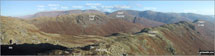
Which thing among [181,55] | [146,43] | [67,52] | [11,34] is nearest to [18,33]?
[11,34]

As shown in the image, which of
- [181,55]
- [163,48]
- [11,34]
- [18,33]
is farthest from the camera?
[181,55]

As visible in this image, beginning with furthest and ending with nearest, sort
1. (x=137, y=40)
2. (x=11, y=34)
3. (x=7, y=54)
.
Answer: (x=137, y=40)
(x=11, y=34)
(x=7, y=54)

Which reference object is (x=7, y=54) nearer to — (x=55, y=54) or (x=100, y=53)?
(x=55, y=54)

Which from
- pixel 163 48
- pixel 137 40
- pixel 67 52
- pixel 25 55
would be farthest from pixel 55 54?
pixel 163 48

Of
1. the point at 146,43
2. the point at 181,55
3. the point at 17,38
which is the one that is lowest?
the point at 181,55

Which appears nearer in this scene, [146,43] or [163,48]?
[146,43]

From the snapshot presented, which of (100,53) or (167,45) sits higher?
(100,53)

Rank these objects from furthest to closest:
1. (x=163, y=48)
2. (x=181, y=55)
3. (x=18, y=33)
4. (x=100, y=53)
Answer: (x=181, y=55) → (x=163, y=48) → (x=18, y=33) → (x=100, y=53)

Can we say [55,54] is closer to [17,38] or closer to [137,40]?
[17,38]

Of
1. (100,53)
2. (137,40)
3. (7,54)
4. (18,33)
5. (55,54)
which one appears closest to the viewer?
(7,54)
